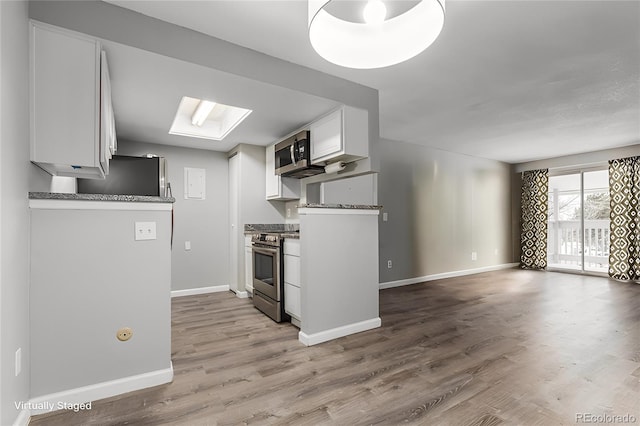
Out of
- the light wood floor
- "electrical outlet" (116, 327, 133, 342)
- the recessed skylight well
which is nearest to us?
the light wood floor

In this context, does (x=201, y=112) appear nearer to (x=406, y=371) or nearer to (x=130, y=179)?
(x=130, y=179)

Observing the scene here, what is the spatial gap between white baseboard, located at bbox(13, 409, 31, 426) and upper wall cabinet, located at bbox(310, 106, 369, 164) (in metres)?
2.62

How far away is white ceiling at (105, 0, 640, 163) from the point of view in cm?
190

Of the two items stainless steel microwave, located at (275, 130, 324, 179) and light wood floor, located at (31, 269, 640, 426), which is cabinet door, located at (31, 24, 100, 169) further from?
stainless steel microwave, located at (275, 130, 324, 179)

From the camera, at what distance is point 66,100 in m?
1.73

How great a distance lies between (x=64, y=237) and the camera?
5.65 feet

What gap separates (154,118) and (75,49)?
1480 millimetres

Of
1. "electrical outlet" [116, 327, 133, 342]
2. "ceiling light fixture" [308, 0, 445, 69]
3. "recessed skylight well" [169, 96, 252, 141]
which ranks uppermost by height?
"recessed skylight well" [169, 96, 252, 141]

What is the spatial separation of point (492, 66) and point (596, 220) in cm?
499

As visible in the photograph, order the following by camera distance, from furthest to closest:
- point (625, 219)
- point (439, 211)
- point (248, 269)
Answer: point (439, 211) < point (625, 219) < point (248, 269)

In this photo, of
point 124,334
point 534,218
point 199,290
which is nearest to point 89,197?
point 124,334

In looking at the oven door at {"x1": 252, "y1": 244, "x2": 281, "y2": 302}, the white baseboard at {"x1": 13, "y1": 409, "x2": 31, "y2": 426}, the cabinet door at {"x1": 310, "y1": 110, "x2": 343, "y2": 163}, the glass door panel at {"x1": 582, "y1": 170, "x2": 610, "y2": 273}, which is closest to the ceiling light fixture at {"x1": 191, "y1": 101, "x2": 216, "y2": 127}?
the cabinet door at {"x1": 310, "y1": 110, "x2": 343, "y2": 163}

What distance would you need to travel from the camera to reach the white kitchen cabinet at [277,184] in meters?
4.11

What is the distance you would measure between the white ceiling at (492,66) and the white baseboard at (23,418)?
2.08 m
